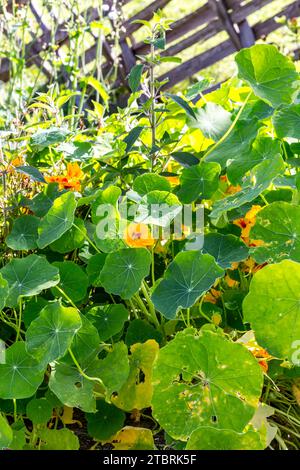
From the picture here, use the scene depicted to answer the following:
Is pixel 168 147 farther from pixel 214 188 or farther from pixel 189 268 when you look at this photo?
pixel 189 268

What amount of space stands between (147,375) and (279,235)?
0.26 meters

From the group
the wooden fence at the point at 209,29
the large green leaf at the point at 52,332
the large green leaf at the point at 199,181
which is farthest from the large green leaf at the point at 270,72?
the wooden fence at the point at 209,29

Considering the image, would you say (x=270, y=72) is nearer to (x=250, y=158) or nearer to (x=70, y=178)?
(x=250, y=158)

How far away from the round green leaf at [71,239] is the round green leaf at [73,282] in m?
0.04

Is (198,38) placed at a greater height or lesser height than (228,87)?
lesser

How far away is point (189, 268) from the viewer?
3.01 ft

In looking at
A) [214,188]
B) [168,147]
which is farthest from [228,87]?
[214,188]

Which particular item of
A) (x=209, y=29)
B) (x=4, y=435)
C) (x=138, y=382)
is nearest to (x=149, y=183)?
(x=138, y=382)

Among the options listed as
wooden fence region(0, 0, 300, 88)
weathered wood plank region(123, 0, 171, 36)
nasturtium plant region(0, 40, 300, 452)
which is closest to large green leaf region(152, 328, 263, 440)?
nasturtium plant region(0, 40, 300, 452)

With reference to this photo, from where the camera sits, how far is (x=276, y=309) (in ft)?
2.72

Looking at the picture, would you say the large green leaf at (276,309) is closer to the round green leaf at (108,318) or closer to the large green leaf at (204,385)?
the large green leaf at (204,385)

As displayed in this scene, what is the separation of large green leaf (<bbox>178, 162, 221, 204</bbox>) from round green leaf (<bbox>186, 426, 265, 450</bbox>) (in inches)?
15.7

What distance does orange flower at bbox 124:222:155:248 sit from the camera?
3.18ft

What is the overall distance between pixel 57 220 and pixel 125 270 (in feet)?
0.47
